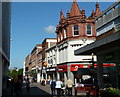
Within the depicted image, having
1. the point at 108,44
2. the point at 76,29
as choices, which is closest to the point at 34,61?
the point at 76,29

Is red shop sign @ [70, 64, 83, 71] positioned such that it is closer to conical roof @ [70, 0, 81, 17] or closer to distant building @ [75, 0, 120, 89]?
conical roof @ [70, 0, 81, 17]

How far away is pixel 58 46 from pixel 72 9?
7.78m

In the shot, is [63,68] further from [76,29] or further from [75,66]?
[76,29]

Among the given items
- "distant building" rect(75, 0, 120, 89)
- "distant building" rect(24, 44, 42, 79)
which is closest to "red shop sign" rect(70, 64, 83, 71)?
"distant building" rect(75, 0, 120, 89)

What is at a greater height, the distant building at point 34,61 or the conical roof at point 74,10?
the conical roof at point 74,10

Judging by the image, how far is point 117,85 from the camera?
798 inches

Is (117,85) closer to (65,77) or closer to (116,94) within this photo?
(116,94)

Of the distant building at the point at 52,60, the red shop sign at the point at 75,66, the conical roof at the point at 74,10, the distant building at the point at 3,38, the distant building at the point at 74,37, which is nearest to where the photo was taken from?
the distant building at the point at 3,38

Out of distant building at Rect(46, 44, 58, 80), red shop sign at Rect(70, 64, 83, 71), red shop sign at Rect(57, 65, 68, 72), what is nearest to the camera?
red shop sign at Rect(70, 64, 83, 71)

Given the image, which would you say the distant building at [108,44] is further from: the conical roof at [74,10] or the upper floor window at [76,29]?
the conical roof at [74,10]

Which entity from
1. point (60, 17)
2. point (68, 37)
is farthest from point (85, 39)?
point (60, 17)

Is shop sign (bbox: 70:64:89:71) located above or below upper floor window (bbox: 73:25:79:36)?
below

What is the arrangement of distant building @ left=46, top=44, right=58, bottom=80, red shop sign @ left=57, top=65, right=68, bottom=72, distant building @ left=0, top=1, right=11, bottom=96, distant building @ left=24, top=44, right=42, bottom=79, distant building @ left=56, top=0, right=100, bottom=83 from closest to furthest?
distant building @ left=0, top=1, right=11, bottom=96 < distant building @ left=56, top=0, right=100, bottom=83 < red shop sign @ left=57, top=65, right=68, bottom=72 < distant building @ left=46, top=44, right=58, bottom=80 < distant building @ left=24, top=44, right=42, bottom=79

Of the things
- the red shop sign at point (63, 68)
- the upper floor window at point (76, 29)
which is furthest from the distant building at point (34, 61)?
the upper floor window at point (76, 29)
